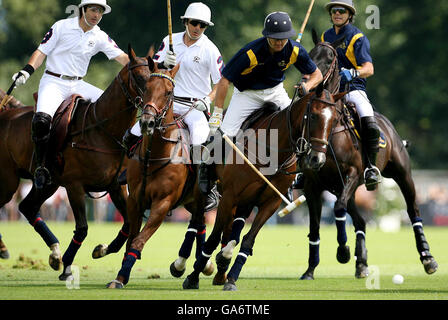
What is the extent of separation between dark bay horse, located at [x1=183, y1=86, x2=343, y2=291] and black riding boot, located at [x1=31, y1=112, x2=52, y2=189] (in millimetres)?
2438

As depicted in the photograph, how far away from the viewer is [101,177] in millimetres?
11148

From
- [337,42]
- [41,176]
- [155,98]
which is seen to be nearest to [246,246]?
[155,98]

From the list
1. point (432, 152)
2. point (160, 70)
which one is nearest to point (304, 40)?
point (432, 152)

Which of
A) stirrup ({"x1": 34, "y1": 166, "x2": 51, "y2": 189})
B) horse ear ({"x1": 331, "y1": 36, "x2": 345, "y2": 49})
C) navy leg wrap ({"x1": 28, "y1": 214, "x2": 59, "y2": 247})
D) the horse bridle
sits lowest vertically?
navy leg wrap ({"x1": 28, "y1": 214, "x2": 59, "y2": 247})

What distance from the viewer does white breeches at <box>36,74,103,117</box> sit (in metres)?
11.2

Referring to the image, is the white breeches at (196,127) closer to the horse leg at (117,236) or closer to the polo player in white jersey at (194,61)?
the polo player in white jersey at (194,61)

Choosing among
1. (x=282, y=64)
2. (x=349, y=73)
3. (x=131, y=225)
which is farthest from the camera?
(x=349, y=73)

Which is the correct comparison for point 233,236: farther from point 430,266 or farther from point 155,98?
point 430,266

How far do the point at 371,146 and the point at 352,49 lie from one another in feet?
4.27

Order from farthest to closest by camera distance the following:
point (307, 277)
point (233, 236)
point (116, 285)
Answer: point (307, 277), point (233, 236), point (116, 285)

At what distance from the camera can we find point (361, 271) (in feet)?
37.9

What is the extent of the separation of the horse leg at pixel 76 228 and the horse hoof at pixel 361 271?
351 cm

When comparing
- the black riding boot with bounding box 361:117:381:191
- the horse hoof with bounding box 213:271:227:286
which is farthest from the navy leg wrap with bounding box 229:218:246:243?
the black riding boot with bounding box 361:117:381:191

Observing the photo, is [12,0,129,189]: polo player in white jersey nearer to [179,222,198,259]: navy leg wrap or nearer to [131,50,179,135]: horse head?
[179,222,198,259]: navy leg wrap
